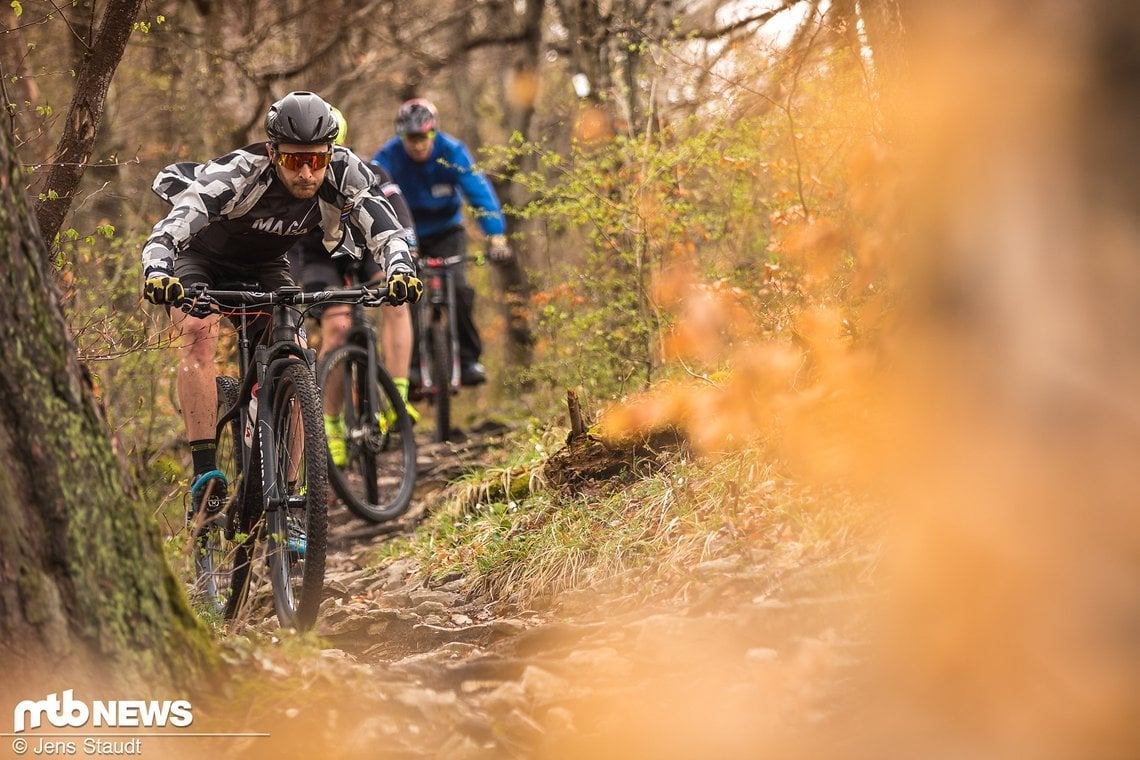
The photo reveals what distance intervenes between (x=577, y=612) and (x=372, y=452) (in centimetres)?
275

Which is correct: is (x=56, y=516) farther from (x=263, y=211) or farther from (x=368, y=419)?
(x=368, y=419)

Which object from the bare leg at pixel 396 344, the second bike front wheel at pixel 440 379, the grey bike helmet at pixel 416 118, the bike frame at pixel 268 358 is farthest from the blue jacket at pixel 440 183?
the bike frame at pixel 268 358

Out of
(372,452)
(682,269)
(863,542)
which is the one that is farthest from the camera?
(372,452)

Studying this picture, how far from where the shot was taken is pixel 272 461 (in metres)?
4.29

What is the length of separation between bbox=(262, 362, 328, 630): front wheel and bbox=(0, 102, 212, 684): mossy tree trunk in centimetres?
125

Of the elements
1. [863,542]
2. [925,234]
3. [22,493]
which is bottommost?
[863,542]

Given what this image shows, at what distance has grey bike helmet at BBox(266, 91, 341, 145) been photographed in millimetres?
4449

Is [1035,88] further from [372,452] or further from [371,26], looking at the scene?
[371,26]

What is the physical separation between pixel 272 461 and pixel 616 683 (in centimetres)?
186

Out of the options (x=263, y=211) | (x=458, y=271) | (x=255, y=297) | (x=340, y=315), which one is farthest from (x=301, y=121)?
(x=458, y=271)

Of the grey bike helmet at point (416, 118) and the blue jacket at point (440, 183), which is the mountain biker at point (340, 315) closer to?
the grey bike helmet at point (416, 118)

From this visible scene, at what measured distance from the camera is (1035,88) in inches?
93.4

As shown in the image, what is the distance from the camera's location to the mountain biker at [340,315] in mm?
6531

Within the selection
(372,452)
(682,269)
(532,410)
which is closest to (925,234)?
(682,269)
